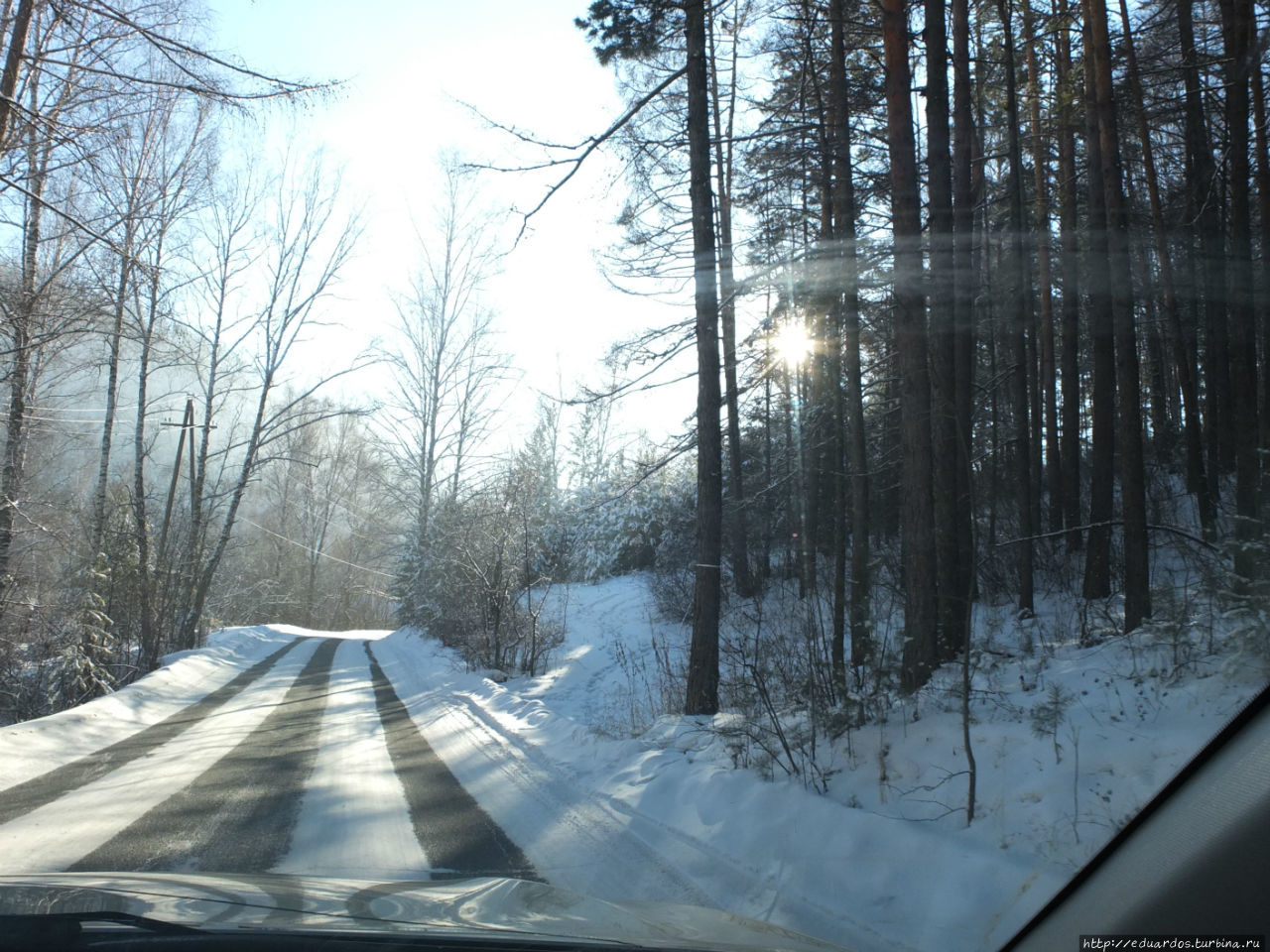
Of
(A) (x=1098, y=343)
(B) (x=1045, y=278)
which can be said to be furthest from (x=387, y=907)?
(B) (x=1045, y=278)

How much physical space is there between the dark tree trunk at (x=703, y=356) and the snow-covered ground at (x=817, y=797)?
4.87ft

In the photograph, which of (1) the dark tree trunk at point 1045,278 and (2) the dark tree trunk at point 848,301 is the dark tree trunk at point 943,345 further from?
(1) the dark tree trunk at point 1045,278

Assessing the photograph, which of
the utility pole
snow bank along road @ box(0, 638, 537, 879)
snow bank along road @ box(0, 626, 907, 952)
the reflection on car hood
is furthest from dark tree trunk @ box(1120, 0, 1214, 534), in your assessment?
the utility pole

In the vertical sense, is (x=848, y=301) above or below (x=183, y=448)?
above

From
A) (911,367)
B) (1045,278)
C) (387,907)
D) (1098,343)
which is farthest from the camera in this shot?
(1045,278)

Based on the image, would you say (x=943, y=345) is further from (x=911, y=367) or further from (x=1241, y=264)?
(x=1241, y=264)

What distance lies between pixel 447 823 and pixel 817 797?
253 centimetres

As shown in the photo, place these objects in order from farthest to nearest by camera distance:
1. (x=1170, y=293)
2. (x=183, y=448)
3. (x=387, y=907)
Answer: (x=183, y=448), (x=1170, y=293), (x=387, y=907)

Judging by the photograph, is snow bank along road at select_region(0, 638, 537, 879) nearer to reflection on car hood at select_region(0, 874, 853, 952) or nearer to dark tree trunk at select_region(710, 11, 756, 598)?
reflection on car hood at select_region(0, 874, 853, 952)

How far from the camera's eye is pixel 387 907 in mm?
2697

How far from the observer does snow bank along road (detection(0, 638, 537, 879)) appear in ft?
14.3

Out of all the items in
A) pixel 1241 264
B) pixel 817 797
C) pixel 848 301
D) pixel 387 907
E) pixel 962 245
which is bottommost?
pixel 817 797

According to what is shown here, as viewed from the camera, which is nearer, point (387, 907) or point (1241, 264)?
point (387, 907)

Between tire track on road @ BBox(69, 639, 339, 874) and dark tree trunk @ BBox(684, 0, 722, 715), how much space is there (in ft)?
14.1
